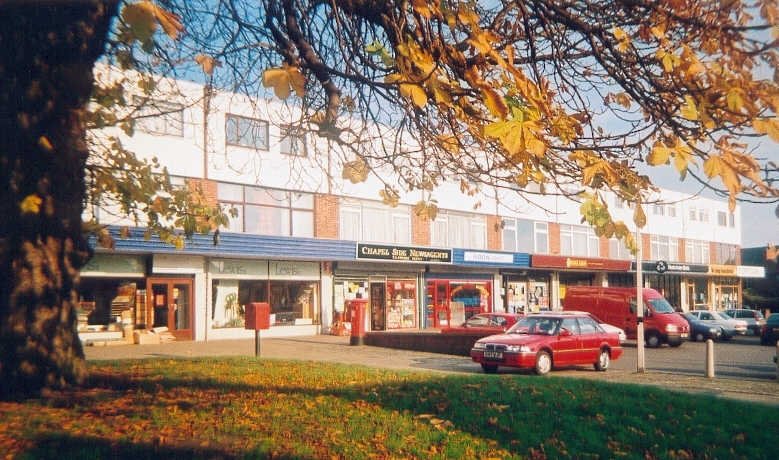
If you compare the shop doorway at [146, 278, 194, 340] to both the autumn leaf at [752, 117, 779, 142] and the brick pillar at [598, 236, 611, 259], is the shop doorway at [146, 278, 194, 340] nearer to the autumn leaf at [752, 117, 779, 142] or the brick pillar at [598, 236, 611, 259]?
the autumn leaf at [752, 117, 779, 142]

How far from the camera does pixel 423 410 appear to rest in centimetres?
805

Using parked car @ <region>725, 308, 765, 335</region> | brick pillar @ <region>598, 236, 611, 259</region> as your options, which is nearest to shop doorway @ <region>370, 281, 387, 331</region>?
parked car @ <region>725, 308, 765, 335</region>

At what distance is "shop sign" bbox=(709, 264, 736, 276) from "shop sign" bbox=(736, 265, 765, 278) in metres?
0.96

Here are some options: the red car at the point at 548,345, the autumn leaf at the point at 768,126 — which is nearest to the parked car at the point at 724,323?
the red car at the point at 548,345

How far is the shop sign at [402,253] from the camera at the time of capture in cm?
2794

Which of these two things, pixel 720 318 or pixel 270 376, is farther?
pixel 720 318

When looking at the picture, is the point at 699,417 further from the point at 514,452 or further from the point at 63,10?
the point at 63,10

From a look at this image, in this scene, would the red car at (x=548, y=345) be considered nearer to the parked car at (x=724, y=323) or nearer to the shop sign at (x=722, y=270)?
the parked car at (x=724, y=323)

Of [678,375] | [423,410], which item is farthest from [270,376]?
[678,375]

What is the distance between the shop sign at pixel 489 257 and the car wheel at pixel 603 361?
51.5ft

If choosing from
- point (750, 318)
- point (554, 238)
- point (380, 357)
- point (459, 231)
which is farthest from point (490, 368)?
point (554, 238)

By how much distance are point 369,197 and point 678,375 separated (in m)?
17.1

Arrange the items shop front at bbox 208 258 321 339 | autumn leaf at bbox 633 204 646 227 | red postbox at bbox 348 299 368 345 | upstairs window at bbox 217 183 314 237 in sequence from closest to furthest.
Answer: autumn leaf at bbox 633 204 646 227 → red postbox at bbox 348 299 368 345 → upstairs window at bbox 217 183 314 237 → shop front at bbox 208 258 321 339

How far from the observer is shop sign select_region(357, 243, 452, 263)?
27938 millimetres
